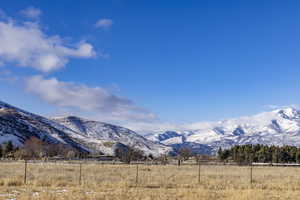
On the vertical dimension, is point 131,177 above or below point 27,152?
above

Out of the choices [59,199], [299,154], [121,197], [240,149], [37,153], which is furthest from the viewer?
[37,153]

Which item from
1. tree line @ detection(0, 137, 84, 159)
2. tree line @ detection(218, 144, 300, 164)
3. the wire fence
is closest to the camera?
the wire fence

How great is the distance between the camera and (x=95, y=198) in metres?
21.0

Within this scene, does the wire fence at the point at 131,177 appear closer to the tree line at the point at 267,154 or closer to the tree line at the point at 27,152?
the tree line at the point at 27,152

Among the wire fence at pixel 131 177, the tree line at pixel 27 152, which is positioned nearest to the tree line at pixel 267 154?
the tree line at pixel 27 152

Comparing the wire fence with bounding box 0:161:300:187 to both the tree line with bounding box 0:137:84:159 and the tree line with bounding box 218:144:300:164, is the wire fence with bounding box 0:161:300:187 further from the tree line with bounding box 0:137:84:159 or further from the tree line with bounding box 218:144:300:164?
the tree line with bounding box 218:144:300:164

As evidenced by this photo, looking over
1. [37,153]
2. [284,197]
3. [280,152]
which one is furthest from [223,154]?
[284,197]

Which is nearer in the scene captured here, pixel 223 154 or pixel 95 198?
pixel 95 198

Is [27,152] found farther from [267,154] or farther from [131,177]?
[131,177]

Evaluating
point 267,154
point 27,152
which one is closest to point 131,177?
point 267,154

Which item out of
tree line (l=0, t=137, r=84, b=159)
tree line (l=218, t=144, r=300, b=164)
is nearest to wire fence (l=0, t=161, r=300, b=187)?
tree line (l=0, t=137, r=84, b=159)

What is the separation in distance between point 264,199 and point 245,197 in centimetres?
116

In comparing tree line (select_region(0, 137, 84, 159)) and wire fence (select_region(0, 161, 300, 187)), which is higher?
wire fence (select_region(0, 161, 300, 187))

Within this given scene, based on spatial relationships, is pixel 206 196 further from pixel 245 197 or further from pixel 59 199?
pixel 59 199
